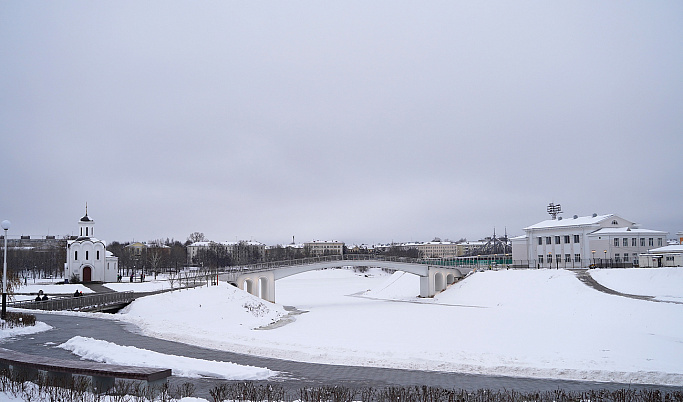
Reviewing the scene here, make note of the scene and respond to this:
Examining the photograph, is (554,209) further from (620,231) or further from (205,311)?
(205,311)

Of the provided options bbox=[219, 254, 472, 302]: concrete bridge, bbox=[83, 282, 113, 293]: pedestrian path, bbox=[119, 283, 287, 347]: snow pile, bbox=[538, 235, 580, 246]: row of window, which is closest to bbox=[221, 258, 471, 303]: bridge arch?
bbox=[219, 254, 472, 302]: concrete bridge

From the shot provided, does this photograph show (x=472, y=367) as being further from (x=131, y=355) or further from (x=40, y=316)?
(x=40, y=316)

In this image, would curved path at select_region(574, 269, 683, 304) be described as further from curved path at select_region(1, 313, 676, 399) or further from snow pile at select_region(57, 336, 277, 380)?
snow pile at select_region(57, 336, 277, 380)

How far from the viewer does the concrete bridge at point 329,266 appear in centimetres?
5028

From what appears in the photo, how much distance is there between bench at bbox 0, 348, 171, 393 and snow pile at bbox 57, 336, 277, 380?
2560 millimetres

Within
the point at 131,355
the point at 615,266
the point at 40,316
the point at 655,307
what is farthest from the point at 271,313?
the point at 615,266

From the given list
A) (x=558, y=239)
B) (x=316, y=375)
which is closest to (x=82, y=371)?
(x=316, y=375)

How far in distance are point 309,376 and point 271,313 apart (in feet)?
84.9

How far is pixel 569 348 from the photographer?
2312 cm

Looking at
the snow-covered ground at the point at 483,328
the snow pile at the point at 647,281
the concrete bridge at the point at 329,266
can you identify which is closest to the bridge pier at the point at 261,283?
the concrete bridge at the point at 329,266

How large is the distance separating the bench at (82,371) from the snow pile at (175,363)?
2.56m

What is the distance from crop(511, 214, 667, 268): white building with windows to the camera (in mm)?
59062

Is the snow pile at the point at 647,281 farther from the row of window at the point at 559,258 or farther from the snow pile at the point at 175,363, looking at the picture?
the snow pile at the point at 175,363

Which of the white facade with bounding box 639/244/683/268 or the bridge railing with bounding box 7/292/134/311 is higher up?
the white facade with bounding box 639/244/683/268
